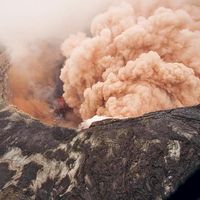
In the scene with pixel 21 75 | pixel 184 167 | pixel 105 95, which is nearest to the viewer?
pixel 184 167

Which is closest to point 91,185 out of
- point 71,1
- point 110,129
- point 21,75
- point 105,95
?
point 110,129

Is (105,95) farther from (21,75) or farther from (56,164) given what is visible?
(56,164)

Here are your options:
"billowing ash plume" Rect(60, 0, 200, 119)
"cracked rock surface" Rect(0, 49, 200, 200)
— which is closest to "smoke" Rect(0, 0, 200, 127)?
"billowing ash plume" Rect(60, 0, 200, 119)

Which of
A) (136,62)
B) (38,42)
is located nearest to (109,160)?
(136,62)

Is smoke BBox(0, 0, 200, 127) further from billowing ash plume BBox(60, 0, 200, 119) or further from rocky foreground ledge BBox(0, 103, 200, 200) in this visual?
rocky foreground ledge BBox(0, 103, 200, 200)

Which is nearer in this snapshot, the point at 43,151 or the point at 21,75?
the point at 43,151

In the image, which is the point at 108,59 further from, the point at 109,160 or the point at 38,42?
the point at 109,160
